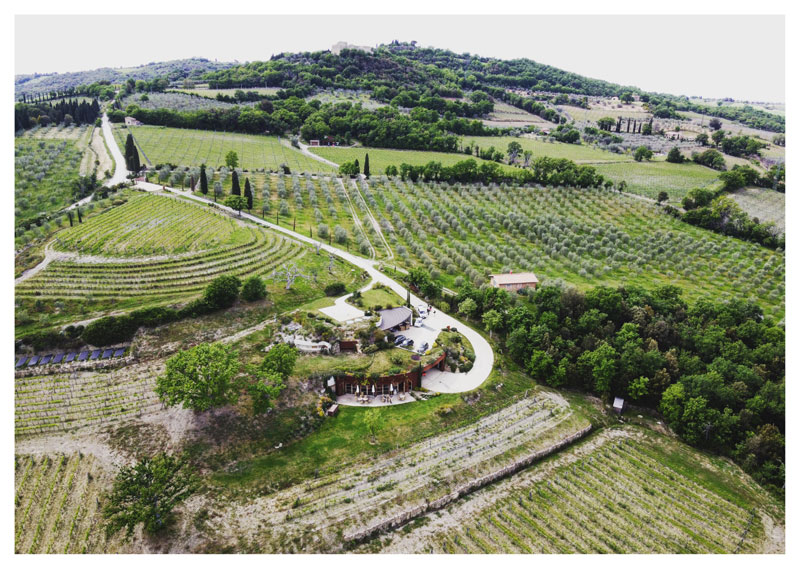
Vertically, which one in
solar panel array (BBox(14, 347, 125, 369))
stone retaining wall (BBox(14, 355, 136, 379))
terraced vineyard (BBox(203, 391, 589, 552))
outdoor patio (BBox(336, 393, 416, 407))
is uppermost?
solar panel array (BBox(14, 347, 125, 369))

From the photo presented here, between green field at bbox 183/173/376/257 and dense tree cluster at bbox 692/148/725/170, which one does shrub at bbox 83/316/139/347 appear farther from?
dense tree cluster at bbox 692/148/725/170

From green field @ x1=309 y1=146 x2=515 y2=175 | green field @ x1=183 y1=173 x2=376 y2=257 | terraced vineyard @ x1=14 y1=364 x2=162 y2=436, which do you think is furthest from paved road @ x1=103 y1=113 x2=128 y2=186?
terraced vineyard @ x1=14 y1=364 x2=162 y2=436

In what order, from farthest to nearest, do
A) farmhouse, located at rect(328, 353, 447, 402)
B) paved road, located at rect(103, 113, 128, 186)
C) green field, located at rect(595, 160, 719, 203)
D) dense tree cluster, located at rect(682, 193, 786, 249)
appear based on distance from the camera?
1. green field, located at rect(595, 160, 719, 203)
2. dense tree cluster, located at rect(682, 193, 786, 249)
3. paved road, located at rect(103, 113, 128, 186)
4. farmhouse, located at rect(328, 353, 447, 402)

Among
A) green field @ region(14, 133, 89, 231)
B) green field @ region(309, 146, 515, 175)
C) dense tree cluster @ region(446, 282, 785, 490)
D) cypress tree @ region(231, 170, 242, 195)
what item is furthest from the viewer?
green field @ region(309, 146, 515, 175)

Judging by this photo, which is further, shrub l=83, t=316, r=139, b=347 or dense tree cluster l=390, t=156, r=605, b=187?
dense tree cluster l=390, t=156, r=605, b=187

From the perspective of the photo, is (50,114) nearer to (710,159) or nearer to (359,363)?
(359,363)

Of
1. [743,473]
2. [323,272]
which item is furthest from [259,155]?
[743,473]
